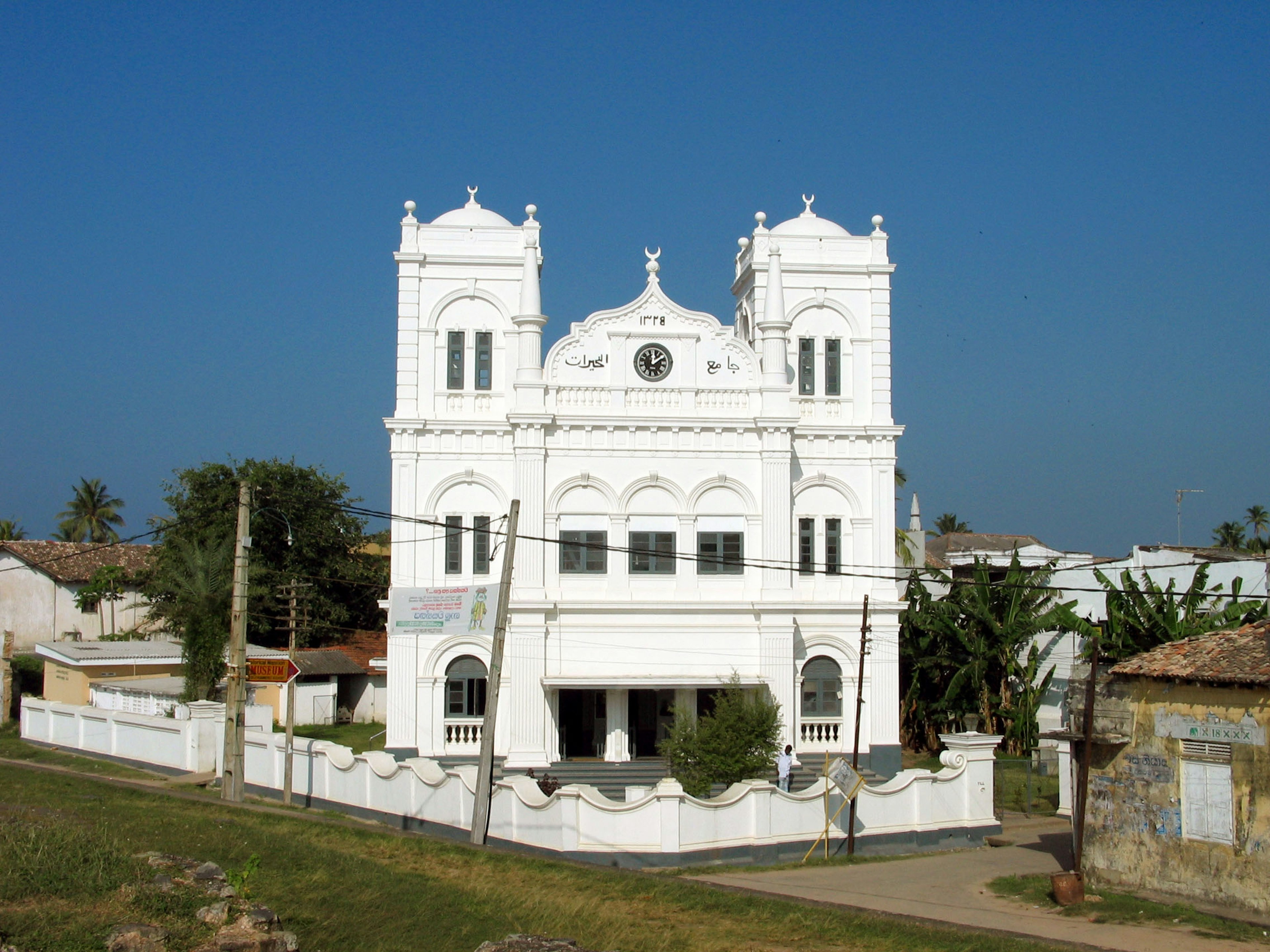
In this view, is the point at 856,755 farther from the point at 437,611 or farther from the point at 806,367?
the point at 806,367

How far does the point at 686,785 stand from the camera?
2403cm

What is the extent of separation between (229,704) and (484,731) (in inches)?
256

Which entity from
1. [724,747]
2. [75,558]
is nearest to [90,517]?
[75,558]

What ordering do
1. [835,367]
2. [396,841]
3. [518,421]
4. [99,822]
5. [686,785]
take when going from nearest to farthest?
[99,822] < [396,841] < [686,785] < [518,421] < [835,367]

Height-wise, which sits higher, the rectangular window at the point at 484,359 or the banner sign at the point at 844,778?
the rectangular window at the point at 484,359

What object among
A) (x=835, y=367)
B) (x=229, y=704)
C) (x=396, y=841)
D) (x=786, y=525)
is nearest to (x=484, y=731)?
(x=396, y=841)

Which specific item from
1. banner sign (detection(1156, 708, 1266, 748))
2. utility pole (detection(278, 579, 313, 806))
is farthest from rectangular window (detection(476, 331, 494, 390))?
banner sign (detection(1156, 708, 1266, 748))

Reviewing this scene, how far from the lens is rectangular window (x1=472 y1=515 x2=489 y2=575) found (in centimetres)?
2986

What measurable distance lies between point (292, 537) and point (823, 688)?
923 inches

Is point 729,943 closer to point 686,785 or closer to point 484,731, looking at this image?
point 484,731

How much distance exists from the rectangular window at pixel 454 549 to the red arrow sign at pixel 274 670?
19.0 feet

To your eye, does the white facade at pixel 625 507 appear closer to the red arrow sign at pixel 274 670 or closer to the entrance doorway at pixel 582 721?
the entrance doorway at pixel 582 721

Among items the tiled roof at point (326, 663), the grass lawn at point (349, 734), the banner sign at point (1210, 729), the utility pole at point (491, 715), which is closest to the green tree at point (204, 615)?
the grass lawn at point (349, 734)

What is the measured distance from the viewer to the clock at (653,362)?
30438mm
